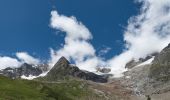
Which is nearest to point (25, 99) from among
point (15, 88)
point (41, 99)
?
point (41, 99)

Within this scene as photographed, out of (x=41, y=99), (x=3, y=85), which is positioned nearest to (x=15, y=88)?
(x=3, y=85)

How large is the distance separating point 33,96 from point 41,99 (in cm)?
301

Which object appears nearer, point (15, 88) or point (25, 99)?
point (25, 99)

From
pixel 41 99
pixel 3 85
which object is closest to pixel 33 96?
pixel 41 99

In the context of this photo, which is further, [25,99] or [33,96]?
[33,96]

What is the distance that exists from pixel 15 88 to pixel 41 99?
11538 mm

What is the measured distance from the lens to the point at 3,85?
328 feet

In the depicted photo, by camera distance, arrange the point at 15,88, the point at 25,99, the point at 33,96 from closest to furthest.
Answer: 1. the point at 25,99
2. the point at 33,96
3. the point at 15,88

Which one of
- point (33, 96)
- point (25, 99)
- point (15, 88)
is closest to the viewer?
point (25, 99)

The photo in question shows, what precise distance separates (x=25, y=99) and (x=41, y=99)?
16.7 ft

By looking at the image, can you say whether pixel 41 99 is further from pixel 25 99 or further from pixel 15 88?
pixel 15 88

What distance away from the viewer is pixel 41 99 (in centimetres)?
9000

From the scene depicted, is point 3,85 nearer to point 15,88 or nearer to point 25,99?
point 15,88

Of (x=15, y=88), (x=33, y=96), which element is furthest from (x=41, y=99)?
(x=15, y=88)
